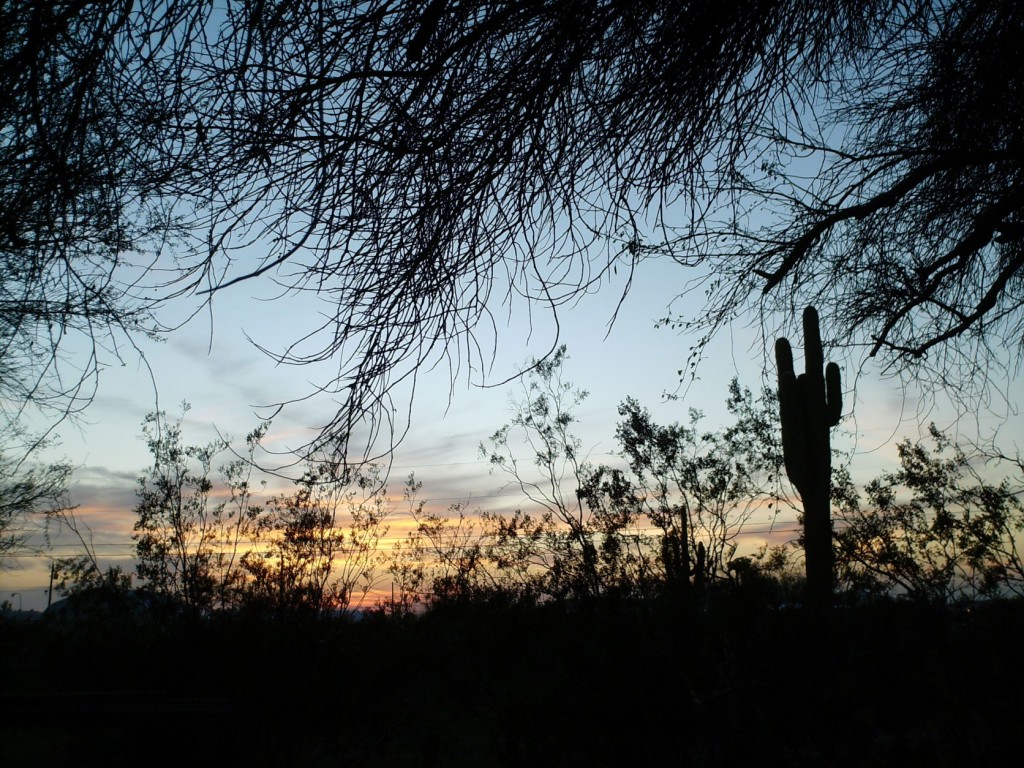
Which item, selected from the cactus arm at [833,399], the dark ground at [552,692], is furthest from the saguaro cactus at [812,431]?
the dark ground at [552,692]

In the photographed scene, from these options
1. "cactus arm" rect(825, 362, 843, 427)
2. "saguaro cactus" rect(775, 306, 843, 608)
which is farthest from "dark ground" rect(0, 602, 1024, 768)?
"cactus arm" rect(825, 362, 843, 427)

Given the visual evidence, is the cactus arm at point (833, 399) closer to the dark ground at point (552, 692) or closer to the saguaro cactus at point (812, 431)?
the saguaro cactus at point (812, 431)

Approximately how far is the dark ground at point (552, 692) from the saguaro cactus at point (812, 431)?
1.10 metres

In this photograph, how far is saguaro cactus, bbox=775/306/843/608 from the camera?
7.85 m

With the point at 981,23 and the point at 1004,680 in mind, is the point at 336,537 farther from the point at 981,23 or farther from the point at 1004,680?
the point at 981,23

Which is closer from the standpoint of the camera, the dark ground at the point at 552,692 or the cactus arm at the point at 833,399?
the dark ground at the point at 552,692

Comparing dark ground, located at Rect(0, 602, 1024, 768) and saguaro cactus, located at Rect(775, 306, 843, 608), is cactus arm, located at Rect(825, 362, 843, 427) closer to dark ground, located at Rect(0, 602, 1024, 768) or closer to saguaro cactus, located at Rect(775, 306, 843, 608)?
saguaro cactus, located at Rect(775, 306, 843, 608)

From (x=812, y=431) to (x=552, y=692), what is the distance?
4.46m

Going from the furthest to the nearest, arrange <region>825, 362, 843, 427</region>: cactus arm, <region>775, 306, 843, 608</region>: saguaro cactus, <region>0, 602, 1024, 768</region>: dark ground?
<region>825, 362, 843, 427</region>: cactus arm → <region>775, 306, 843, 608</region>: saguaro cactus → <region>0, 602, 1024, 768</region>: dark ground

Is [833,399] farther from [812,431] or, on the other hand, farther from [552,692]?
[552,692]

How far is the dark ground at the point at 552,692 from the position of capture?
4.43 m

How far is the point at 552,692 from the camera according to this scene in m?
5.88

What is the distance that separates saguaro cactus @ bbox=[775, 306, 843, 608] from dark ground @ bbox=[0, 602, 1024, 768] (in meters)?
1.10

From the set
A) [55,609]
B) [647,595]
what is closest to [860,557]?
[647,595]
